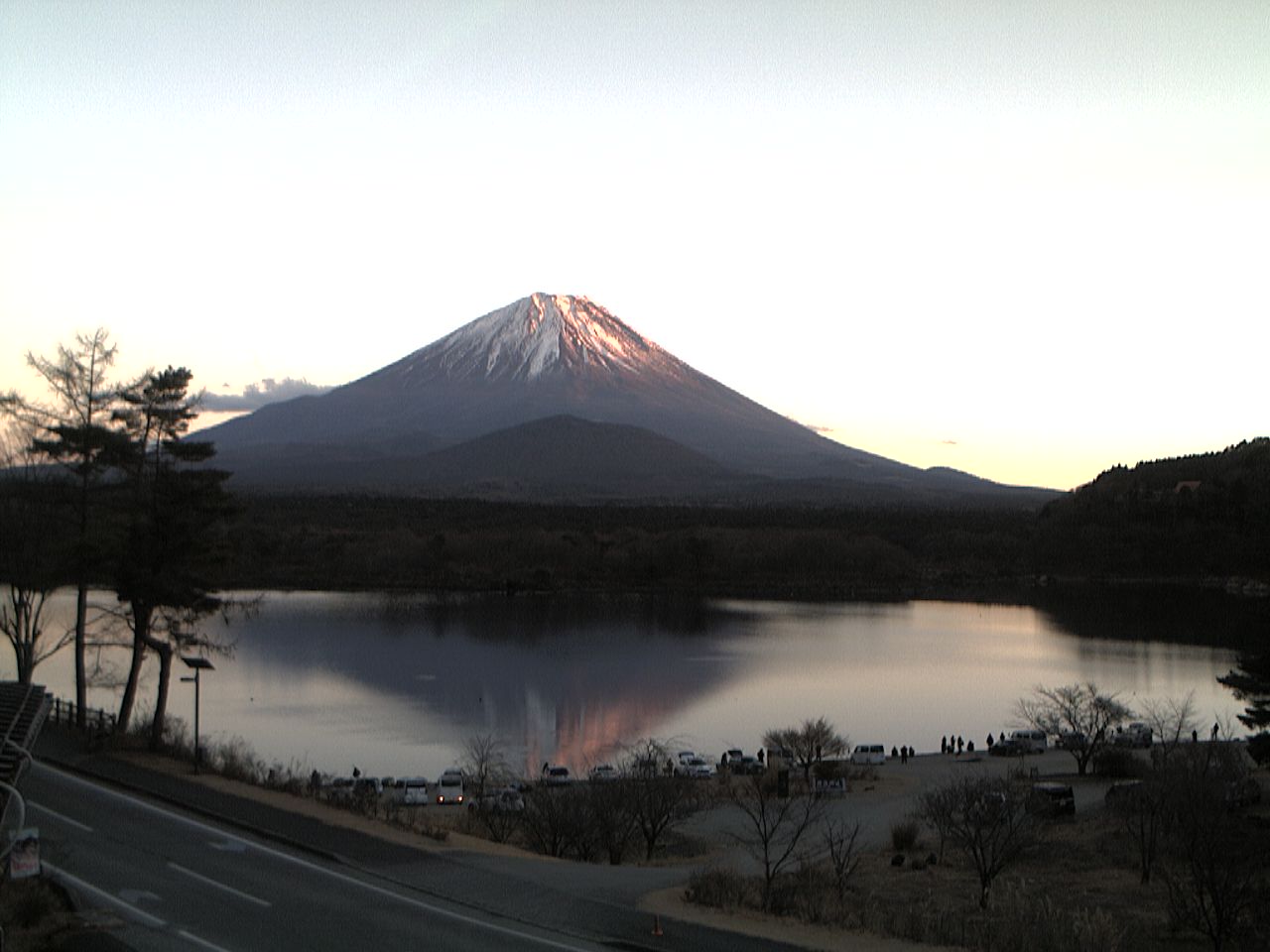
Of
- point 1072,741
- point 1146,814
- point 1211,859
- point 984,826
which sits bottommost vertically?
point 1072,741

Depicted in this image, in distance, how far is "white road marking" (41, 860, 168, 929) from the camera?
8.51 meters

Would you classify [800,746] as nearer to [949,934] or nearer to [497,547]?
[949,934]

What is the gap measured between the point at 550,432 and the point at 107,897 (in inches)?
5429

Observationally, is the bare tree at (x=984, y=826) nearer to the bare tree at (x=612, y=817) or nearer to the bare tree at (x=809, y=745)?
the bare tree at (x=612, y=817)

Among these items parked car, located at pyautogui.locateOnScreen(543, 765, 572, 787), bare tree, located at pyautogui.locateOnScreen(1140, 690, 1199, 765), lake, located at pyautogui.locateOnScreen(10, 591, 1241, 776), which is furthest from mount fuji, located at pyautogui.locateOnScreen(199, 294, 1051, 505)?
parked car, located at pyautogui.locateOnScreen(543, 765, 572, 787)

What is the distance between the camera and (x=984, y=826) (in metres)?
13.5

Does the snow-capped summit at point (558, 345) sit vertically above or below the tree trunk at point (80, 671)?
above

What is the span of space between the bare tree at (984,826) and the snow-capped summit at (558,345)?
151 metres

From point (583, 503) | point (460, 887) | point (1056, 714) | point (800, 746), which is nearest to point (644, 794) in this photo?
point (460, 887)

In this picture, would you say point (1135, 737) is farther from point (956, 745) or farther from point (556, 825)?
point (556, 825)

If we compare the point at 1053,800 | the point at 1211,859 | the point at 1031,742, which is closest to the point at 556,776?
the point at 1053,800

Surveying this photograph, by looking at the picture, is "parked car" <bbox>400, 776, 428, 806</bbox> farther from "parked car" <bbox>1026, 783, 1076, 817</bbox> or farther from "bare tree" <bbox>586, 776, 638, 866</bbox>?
"parked car" <bbox>1026, 783, 1076, 817</bbox>

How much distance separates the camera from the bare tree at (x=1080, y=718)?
80.1 ft

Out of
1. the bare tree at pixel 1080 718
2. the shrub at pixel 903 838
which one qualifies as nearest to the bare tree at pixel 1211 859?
the shrub at pixel 903 838
